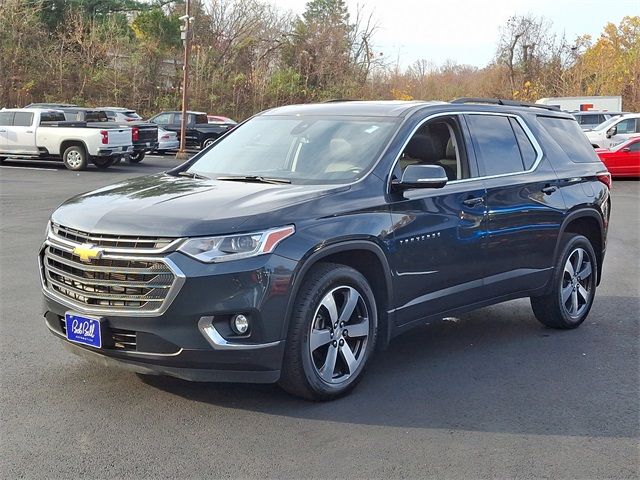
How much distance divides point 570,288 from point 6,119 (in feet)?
69.1

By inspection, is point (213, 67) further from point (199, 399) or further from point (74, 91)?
point (199, 399)

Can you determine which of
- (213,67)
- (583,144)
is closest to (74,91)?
(213,67)

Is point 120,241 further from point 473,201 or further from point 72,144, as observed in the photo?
point 72,144

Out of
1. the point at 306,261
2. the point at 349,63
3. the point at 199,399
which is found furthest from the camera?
the point at 349,63

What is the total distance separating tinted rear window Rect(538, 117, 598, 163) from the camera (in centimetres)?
685

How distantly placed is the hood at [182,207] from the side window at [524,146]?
216cm

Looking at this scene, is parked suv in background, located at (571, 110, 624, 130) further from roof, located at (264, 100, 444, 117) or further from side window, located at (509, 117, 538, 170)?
roof, located at (264, 100, 444, 117)

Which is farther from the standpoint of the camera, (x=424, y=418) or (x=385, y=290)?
(x=385, y=290)

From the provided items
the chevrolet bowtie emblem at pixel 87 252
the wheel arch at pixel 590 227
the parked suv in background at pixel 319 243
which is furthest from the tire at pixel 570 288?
the chevrolet bowtie emblem at pixel 87 252

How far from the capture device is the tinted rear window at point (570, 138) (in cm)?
685

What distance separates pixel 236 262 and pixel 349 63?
48.0 metres

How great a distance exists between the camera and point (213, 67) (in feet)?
147

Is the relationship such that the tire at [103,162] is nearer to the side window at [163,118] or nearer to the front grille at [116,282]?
the side window at [163,118]

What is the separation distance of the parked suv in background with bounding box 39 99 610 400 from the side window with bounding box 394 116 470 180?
2 cm
